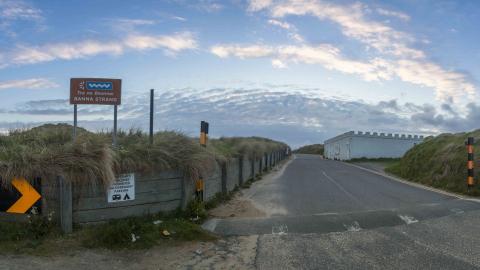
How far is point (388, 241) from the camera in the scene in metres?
7.42

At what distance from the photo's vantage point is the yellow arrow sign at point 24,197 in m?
7.40

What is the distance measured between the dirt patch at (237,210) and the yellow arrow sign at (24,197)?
3.88 metres

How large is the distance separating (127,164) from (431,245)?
17.8ft

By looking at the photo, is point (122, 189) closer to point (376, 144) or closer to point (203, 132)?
point (203, 132)

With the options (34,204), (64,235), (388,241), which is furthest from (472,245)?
(34,204)

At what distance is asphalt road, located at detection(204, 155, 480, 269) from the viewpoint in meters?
6.33

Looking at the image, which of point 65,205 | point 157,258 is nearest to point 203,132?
point 65,205

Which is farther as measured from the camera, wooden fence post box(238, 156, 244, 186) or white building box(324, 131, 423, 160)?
white building box(324, 131, 423, 160)

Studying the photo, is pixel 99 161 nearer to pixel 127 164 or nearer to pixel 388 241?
pixel 127 164

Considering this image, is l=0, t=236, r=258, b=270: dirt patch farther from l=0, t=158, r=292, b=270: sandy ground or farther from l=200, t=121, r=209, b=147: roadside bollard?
l=200, t=121, r=209, b=147: roadside bollard

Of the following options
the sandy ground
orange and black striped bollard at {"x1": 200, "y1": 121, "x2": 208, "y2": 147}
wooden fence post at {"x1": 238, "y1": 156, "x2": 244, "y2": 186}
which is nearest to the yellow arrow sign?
the sandy ground

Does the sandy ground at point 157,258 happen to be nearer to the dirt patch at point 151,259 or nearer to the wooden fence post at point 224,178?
the dirt patch at point 151,259

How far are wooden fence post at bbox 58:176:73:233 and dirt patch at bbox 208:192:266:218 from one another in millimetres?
3414

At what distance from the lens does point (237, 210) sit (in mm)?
10883
